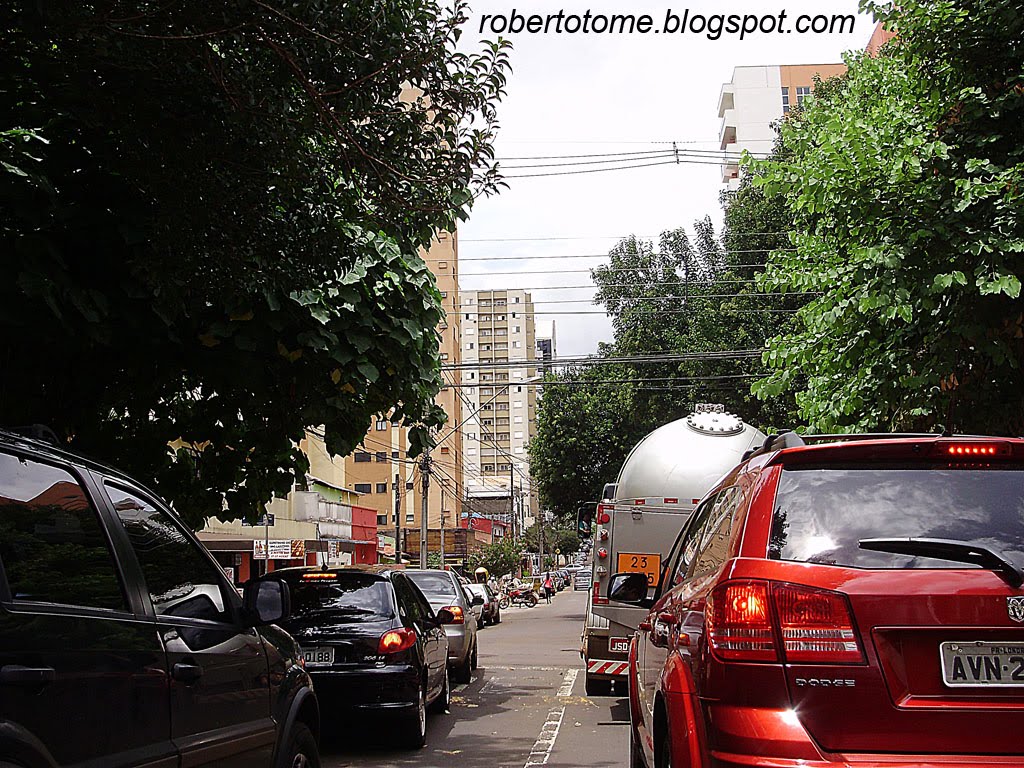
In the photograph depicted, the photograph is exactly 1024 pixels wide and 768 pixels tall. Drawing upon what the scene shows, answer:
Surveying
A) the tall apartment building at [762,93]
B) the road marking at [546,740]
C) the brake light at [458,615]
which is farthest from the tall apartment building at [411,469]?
the road marking at [546,740]

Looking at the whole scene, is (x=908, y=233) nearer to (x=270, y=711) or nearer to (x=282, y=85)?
(x=282, y=85)

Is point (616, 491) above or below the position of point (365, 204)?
below

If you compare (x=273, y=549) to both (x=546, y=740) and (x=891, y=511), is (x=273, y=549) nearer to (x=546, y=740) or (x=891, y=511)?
(x=546, y=740)

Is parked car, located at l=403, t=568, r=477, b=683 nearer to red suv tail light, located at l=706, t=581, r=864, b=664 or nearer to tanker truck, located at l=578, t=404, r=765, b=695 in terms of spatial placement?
tanker truck, located at l=578, t=404, r=765, b=695

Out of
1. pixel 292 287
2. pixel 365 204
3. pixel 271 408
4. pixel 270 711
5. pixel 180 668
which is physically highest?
pixel 365 204

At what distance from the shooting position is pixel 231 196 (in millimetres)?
7609

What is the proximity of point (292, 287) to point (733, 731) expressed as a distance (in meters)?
5.73

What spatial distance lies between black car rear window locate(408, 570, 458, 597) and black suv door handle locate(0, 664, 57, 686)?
16454 millimetres

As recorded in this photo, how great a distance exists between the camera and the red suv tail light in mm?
3533

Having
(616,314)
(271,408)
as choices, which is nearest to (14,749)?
(271,408)

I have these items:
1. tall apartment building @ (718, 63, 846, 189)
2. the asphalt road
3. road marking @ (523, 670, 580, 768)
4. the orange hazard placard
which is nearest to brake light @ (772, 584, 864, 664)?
the asphalt road

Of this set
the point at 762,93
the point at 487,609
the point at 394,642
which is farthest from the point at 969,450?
the point at 762,93

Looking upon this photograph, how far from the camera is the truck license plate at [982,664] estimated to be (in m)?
3.52

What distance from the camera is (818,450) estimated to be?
4020 mm
